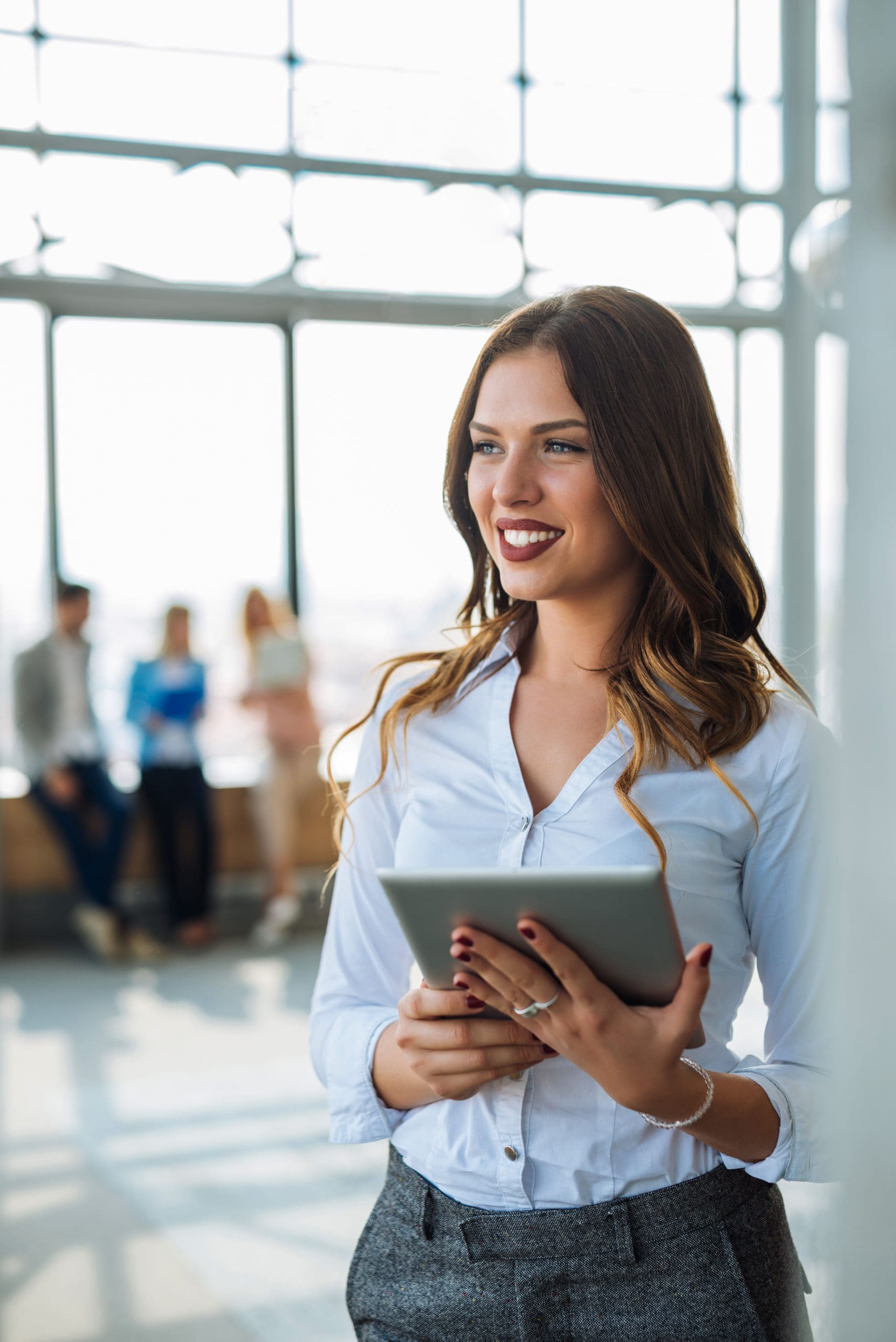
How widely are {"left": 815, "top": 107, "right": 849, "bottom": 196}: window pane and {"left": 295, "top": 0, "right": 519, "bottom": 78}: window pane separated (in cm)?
356

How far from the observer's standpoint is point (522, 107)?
13.6ft

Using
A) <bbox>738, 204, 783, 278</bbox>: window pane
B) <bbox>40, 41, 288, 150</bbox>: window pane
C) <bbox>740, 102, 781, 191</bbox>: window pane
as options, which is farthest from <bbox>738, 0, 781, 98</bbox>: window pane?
<bbox>40, 41, 288, 150</bbox>: window pane

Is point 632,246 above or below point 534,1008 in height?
above

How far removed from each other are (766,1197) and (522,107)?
12.6 feet

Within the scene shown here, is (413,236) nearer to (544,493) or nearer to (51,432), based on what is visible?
(544,493)

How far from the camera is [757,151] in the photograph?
3.65 meters

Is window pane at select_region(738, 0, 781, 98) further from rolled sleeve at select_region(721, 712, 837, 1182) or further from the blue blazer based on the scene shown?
the blue blazer

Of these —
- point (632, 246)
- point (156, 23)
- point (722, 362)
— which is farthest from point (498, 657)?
point (156, 23)

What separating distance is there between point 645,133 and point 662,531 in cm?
289

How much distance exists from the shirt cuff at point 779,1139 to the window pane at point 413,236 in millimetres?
2940

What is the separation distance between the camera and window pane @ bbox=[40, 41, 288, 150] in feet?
13.8

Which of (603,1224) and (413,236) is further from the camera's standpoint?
(413,236)

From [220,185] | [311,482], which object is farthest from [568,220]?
[220,185]

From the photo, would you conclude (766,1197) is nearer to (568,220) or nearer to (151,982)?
(568,220)
